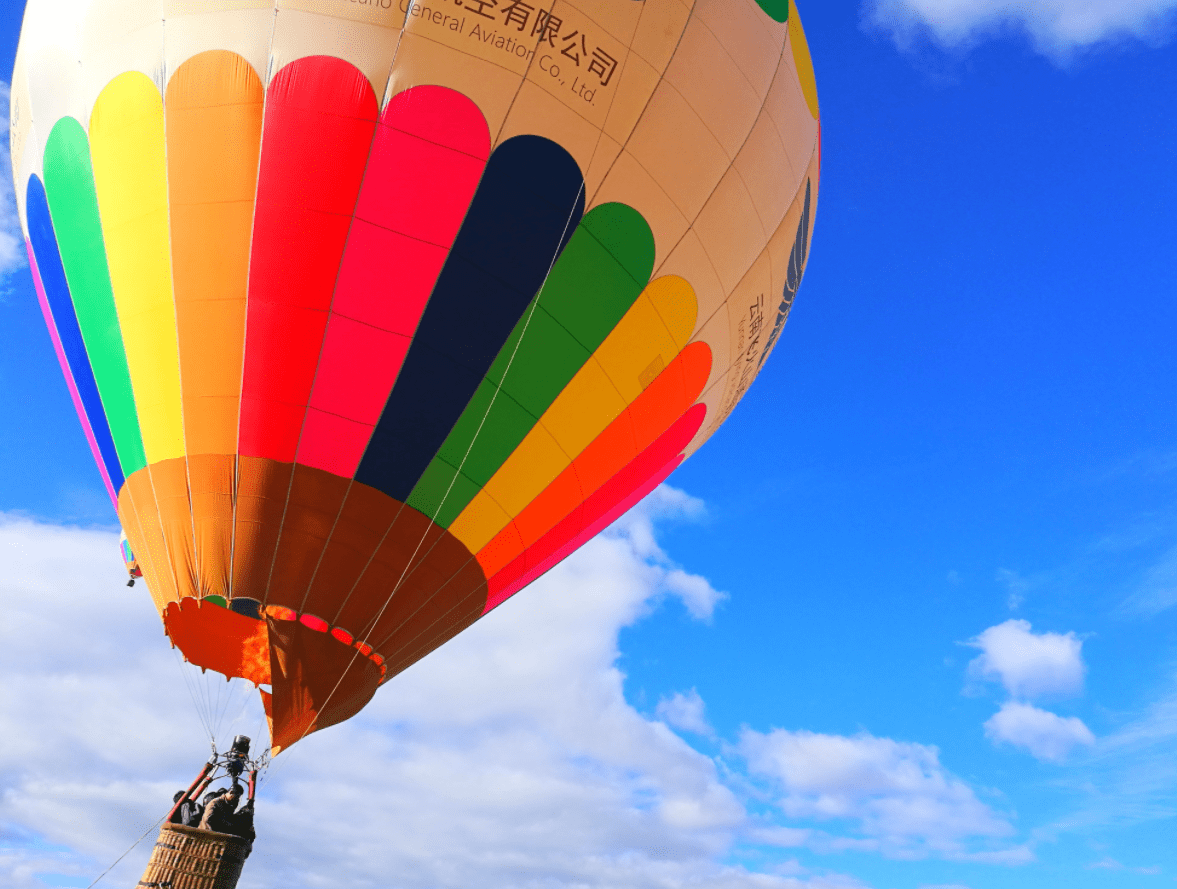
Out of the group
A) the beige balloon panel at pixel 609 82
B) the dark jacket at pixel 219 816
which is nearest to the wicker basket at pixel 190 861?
the dark jacket at pixel 219 816

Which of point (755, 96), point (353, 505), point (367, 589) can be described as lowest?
point (367, 589)

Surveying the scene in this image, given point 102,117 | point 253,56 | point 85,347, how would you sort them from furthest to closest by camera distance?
point 85,347, point 102,117, point 253,56

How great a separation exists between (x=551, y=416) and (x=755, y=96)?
3.27 meters

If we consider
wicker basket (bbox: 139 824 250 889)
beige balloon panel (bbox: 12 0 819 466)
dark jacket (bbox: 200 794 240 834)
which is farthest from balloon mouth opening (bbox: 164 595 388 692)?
beige balloon panel (bbox: 12 0 819 466)

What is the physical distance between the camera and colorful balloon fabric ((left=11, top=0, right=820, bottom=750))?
644cm

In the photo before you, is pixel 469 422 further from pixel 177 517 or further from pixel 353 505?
pixel 177 517

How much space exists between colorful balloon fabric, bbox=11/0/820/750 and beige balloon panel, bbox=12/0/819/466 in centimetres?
2

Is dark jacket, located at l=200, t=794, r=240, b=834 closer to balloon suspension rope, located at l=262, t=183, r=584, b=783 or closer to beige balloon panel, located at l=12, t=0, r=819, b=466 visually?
balloon suspension rope, located at l=262, t=183, r=584, b=783

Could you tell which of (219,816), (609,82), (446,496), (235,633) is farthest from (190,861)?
(609,82)

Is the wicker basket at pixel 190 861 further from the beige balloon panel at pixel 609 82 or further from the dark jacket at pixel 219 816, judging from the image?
the beige balloon panel at pixel 609 82

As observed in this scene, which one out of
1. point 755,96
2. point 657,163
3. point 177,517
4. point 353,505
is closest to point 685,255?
point 657,163

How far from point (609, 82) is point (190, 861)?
634cm

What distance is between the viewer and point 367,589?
22.2 feet

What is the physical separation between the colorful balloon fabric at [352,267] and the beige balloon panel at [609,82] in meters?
0.02
